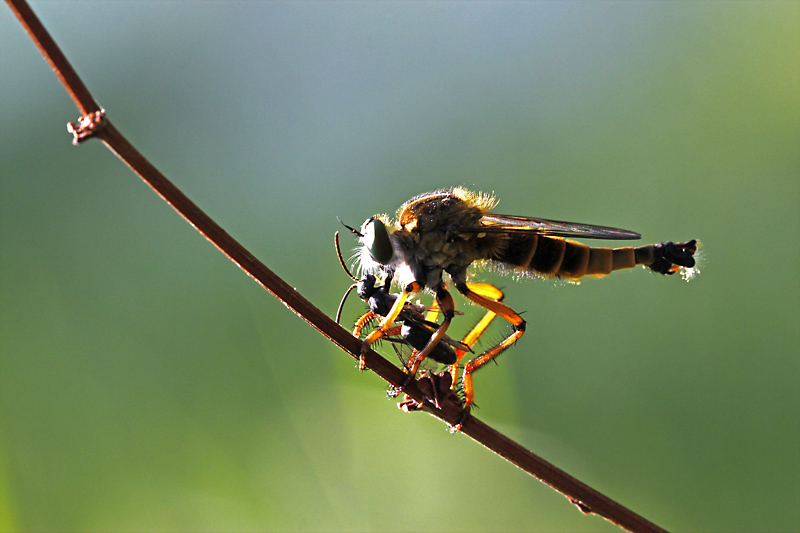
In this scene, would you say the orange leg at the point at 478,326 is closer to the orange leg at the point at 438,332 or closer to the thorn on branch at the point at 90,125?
the orange leg at the point at 438,332

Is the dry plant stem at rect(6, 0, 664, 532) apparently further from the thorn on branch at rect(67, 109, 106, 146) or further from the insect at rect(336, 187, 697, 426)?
the insect at rect(336, 187, 697, 426)

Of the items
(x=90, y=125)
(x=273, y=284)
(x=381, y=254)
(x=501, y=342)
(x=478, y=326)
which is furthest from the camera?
(x=478, y=326)

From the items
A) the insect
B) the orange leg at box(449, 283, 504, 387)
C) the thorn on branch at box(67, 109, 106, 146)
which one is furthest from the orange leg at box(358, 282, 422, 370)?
the thorn on branch at box(67, 109, 106, 146)

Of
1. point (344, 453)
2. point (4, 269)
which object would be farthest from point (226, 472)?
point (4, 269)

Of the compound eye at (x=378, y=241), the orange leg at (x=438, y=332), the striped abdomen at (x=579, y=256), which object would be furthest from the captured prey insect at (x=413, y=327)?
the striped abdomen at (x=579, y=256)

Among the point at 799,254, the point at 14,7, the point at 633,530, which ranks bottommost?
the point at 633,530

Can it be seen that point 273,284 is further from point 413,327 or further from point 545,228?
point 545,228

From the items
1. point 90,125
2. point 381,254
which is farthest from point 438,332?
point 90,125

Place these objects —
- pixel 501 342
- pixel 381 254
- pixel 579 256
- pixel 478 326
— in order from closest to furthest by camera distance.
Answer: pixel 501 342
pixel 381 254
pixel 478 326
pixel 579 256

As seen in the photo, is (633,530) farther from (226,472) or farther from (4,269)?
(4,269)
